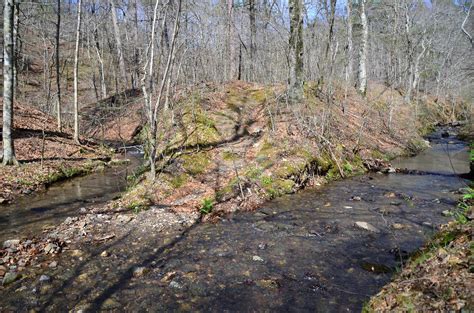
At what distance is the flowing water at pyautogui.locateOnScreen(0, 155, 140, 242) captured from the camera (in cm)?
682

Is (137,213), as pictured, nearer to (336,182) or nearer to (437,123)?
(336,182)

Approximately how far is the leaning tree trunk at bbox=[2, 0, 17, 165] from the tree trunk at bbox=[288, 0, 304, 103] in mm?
8938

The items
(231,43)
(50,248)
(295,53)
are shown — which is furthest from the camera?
(231,43)

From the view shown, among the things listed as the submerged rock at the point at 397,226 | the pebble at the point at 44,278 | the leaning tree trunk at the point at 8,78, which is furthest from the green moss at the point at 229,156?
the leaning tree trunk at the point at 8,78

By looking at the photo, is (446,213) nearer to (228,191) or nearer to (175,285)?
(228,191)

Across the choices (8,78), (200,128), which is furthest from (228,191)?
(8,78)

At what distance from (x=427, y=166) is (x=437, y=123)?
64.0ft

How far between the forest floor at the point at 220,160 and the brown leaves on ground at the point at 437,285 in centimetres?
416

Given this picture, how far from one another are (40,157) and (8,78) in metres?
3.11

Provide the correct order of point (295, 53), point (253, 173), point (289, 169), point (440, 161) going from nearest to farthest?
point (253, 173) → point (289, 169) → point (295, 53) → point (440, 161)

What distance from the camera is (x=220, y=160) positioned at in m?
9.68

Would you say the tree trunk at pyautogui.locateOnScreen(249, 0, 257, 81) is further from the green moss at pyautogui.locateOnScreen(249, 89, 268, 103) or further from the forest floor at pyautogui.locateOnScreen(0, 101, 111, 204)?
the forest floor at pyautogui.locateOnScreen(0, 101, 111, 204)

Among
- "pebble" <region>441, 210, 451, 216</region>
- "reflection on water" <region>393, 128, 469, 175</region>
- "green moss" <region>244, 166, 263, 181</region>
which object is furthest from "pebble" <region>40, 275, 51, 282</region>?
"reflection on water" <region>393, 128, 469, 175</region>

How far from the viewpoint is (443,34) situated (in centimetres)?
3709
